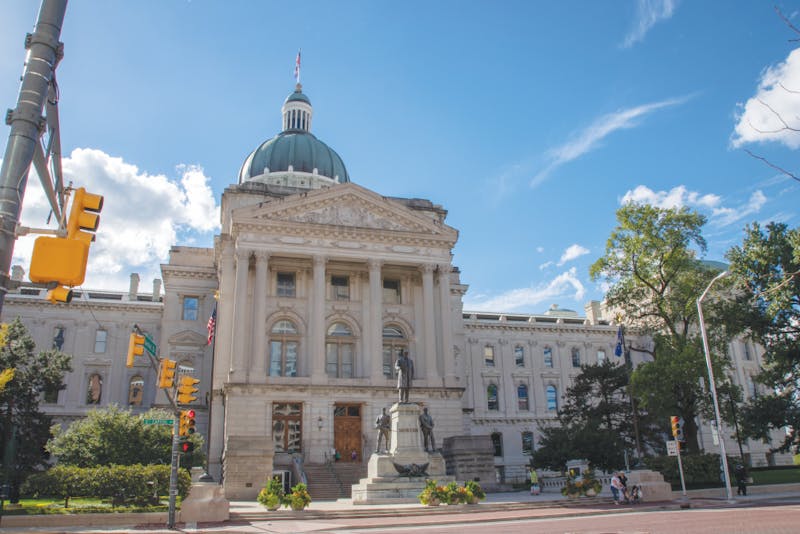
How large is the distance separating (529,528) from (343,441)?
25.8 meters

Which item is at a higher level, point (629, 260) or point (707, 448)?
point (629, 260)

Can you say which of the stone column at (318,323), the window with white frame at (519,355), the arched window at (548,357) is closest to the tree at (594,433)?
the stone column at (318,323)

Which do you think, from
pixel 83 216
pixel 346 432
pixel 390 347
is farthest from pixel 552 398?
pixel 83 216

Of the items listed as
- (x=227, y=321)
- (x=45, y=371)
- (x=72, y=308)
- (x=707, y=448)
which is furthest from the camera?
(x=707, y=448)

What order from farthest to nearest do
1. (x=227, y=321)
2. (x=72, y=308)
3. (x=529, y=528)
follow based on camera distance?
1. (x=72, y=308)
2. (x=227, y=321)
3. (x=529, y=528)

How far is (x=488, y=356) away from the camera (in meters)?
65.2

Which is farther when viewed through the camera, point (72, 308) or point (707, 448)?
point (707, 448)

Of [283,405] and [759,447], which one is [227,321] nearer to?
[283,405]

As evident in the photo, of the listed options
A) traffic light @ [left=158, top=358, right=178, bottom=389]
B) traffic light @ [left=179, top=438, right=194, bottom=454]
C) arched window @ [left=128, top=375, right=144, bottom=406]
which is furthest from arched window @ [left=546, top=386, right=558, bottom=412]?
traffic light @ [left=158, top=358, right=178, bottom=389]

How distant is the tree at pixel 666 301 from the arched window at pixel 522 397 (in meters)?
21.6

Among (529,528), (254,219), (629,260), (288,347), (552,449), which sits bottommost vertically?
(529,528)

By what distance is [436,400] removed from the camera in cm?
4497

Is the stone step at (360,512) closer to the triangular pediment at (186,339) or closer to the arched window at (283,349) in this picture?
the arched window at (283,349)

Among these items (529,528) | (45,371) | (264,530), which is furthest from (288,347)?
(529,528)
